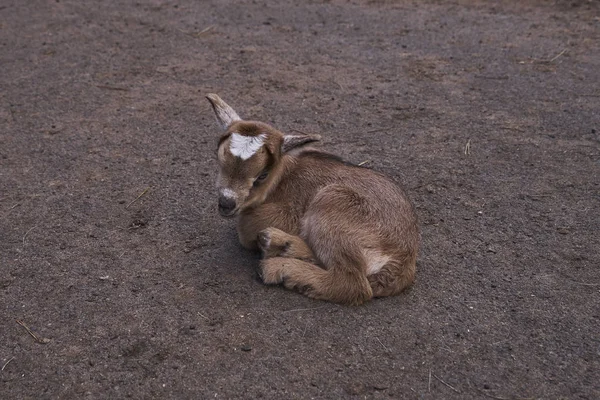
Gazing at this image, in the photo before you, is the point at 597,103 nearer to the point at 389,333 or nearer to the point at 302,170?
the point at 302,170

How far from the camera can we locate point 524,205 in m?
5.92

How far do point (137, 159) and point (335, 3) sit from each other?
5.83 meters

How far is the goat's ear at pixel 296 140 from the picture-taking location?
4816mm

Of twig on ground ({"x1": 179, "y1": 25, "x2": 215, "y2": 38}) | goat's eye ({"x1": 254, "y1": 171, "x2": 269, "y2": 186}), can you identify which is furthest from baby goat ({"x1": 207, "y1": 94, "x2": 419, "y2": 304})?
twig on ground ({"x1": 179, "y1": 25, "x2": 215, "y2": 38})

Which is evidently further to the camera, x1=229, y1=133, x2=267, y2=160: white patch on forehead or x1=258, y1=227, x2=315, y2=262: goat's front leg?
x1=258, y1=227, x2=315, y2=262: goat's front leg

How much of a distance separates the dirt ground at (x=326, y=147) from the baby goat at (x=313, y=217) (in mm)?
162

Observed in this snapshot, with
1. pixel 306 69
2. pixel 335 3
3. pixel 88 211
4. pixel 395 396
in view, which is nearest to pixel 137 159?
pixel 88 211

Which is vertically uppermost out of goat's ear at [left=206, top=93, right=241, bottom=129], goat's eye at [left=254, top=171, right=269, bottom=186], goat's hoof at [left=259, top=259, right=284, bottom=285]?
goat's ear at [left=206, top=93, right=241, bottom=129]

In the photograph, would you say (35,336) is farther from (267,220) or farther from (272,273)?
(267,220)

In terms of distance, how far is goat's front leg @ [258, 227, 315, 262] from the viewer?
190 inches

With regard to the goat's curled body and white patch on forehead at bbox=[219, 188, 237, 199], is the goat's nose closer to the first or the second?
white patch on forehead at bbox=[219, 188, 237, 199]

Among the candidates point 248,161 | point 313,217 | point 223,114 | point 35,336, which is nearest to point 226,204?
point 248,161

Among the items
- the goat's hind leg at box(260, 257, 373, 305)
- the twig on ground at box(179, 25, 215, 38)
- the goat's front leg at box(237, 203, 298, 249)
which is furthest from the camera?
the twig on ground at box(179, 25, 215, 38)

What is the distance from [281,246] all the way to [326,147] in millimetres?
2233
